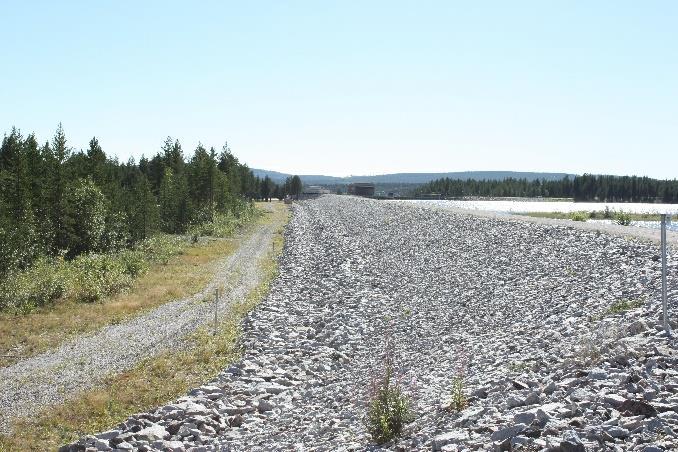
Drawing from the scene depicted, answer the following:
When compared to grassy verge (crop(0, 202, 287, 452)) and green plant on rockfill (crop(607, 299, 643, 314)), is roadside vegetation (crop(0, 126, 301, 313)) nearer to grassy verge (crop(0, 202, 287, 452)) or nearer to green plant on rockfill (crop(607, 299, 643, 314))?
grassy verge (crop(0, 202, 287, 452))

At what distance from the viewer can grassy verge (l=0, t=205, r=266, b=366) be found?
76.2 ft

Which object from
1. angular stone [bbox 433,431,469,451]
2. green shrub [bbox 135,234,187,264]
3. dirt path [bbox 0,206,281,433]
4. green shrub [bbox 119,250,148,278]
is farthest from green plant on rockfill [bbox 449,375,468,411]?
green shrub [bbox 135,234,187,264]

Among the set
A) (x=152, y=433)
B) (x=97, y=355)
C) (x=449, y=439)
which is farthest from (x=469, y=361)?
(x=97, y=355)

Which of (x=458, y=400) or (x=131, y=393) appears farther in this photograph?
(x=131, y=393)

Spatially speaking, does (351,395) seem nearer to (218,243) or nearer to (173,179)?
(218,243)

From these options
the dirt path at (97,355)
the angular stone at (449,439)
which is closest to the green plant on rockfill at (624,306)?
the angular stone at (449,439)

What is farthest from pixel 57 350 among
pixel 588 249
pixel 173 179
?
pixel 173 179

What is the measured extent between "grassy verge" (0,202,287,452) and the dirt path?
64 cm

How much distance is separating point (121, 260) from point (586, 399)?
36285 millimetres

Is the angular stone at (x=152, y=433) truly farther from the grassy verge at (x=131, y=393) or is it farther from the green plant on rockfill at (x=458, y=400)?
the green plant on rockfill at (x=458, y=400)

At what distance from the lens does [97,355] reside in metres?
21.4

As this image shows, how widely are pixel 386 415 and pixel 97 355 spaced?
13846 mm

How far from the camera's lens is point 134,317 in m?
27.8

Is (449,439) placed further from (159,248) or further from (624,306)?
(159,248)
